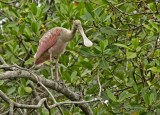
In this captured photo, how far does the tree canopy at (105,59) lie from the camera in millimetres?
3822

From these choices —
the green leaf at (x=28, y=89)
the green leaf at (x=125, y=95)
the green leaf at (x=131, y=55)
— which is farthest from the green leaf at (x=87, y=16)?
the green leaf at (x=28, y=89)

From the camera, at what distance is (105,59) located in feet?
12.7

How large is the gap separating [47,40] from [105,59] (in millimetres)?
641

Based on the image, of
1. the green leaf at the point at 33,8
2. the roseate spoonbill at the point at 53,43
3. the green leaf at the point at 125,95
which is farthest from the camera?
the green leaf at the point at 33,8

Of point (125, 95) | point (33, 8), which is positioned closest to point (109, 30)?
point (125, 95)

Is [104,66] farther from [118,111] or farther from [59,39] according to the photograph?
[59,39]

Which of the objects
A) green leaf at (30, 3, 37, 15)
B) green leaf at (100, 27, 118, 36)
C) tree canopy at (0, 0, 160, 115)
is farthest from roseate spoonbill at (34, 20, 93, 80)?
green leaf at (30, 3, 37, 15)

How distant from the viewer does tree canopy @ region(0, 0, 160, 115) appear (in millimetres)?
3822

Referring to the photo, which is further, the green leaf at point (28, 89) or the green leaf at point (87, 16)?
the green leaf at point (28, 89)

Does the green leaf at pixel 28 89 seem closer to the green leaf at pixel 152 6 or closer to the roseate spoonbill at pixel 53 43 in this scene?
the roseate spoonbill at pixel 53 43

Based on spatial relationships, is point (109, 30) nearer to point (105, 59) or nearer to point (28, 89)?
point (105, 59)

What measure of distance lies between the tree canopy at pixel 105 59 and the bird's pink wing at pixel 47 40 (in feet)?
0.50

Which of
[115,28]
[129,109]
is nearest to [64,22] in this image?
[115,28]

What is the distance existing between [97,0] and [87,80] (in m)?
0.72
